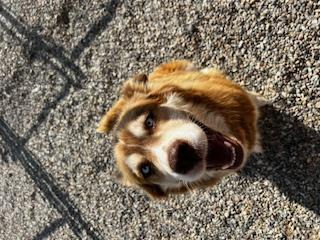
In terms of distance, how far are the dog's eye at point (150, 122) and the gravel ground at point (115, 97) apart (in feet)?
4.59

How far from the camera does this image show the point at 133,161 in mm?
4105

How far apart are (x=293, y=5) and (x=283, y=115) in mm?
1023

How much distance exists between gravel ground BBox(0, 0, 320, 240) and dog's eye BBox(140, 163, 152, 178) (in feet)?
4.37

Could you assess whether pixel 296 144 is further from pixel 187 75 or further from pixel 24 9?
pixel 24 9

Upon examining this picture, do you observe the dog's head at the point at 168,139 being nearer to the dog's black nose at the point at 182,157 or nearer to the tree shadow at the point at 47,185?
the dog's black nose at the point at 182,157

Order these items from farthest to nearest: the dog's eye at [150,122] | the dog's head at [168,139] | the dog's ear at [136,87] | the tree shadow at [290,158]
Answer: the tree shadow at [290,158] → the dog's ear at [136,87] → the dog's eye at [150,122] → the dog's head at [168,139]

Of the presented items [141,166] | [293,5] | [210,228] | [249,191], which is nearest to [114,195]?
[210,228]

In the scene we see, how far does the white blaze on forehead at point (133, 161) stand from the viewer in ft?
13.3

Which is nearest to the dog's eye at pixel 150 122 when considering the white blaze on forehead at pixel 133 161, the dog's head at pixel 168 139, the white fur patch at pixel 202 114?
the dog's head at pixel 168 139

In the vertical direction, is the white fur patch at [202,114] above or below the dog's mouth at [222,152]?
above

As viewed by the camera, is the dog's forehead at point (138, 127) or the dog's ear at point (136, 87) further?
the dog's ear at point (136, 87)

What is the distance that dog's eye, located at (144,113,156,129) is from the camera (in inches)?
157

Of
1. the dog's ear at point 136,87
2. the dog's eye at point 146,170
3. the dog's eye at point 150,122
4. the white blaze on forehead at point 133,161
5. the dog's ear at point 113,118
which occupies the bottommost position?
the dog's eye at point 146,170

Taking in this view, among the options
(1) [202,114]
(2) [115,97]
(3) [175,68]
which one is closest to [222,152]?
(1) [202,114]
